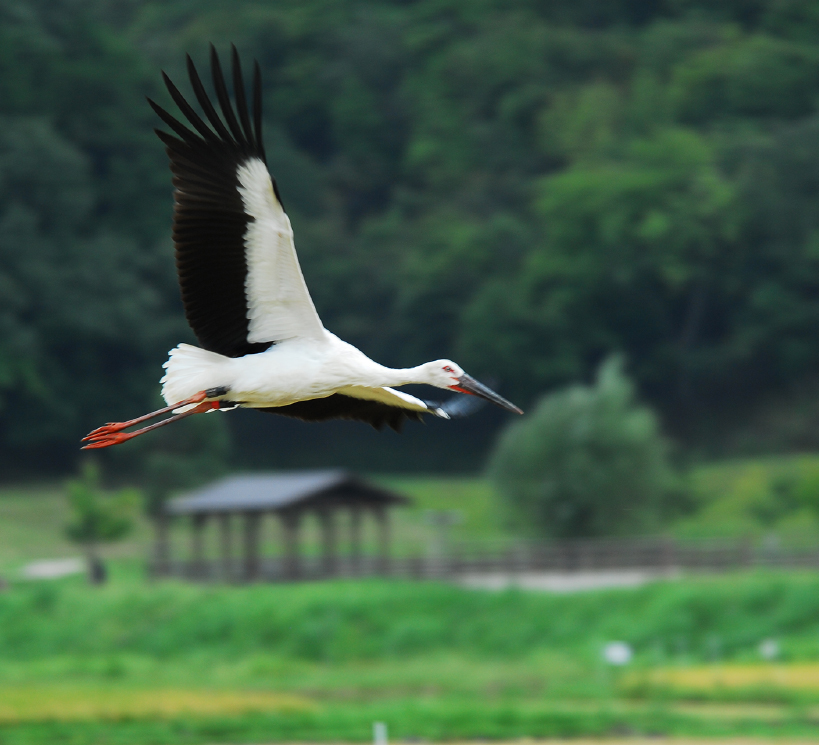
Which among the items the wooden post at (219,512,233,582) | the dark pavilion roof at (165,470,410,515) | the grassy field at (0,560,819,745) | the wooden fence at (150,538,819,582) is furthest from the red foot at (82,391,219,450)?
the wooden post at (219,512,233,582)

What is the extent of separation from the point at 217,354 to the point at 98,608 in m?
21.0

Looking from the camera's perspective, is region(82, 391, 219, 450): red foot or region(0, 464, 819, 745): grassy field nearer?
region(82, 391, 219, 450): red foot

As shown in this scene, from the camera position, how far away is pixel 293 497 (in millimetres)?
33562

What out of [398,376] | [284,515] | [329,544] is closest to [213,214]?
[398,376]

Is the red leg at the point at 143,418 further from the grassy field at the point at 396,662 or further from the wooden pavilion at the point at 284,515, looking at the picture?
the wooden pavilion at the point at 284,515

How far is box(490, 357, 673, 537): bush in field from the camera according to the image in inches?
1513

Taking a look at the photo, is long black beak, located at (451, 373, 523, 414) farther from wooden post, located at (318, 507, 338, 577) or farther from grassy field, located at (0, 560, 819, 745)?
wooden post, located at (318, 507, 338, 577)

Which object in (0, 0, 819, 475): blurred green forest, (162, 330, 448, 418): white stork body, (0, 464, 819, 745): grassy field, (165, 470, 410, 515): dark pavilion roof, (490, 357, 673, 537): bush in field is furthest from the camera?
(0, 0, 819, 475): blurred green forest

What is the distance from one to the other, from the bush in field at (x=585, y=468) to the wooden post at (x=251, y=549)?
7806mm

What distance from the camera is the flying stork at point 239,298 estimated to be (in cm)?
1071

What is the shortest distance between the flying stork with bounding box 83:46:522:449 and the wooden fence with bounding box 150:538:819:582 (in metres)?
21.6

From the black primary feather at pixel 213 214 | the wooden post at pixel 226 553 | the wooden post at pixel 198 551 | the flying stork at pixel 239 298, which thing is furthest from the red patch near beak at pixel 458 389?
the wooden post at pixel 198 551

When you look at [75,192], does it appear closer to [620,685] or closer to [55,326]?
[55,326]

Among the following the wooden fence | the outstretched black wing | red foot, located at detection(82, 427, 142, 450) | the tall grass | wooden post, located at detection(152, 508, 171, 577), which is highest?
wooden post, located at detection(152, 508, 171, 577)
